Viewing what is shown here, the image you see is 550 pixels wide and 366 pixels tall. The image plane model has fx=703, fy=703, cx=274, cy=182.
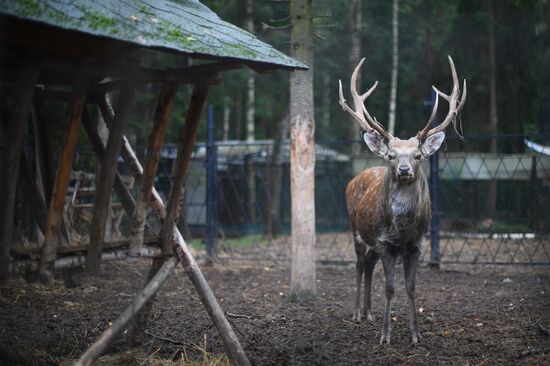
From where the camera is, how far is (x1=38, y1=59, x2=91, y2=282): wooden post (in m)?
4.54

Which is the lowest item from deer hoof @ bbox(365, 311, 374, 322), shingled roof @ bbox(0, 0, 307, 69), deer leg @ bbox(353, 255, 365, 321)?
deer hoof @ bbox(365, 311, 374, 322)

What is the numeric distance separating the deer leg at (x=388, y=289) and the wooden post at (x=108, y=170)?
2.65 meters

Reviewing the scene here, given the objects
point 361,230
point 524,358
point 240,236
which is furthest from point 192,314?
point 240,236

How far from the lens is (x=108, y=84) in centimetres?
549

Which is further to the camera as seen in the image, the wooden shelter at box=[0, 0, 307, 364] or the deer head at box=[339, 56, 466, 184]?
the deer head at box=[339, 56, 466, 184]

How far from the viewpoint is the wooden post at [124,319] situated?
4.45 metres

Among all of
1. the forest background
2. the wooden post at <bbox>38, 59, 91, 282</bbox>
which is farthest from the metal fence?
the wooden post at <bbox>38, 59, 91, 282</bbox>

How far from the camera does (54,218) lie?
4652 mm

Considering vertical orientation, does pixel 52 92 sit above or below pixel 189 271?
above

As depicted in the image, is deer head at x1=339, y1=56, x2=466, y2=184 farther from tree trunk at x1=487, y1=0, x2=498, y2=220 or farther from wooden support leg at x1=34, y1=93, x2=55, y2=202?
tree trunk at x1=487, y1=0, x2=498, y2=220

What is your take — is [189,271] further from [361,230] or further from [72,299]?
[72,299]

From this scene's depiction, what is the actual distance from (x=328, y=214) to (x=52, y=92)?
11358 millimetres

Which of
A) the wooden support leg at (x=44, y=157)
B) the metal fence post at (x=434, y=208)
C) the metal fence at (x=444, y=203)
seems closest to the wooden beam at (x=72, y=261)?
the wooden support leg at (x=44, y=157)

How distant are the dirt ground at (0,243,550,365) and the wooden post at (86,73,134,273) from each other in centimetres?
103
